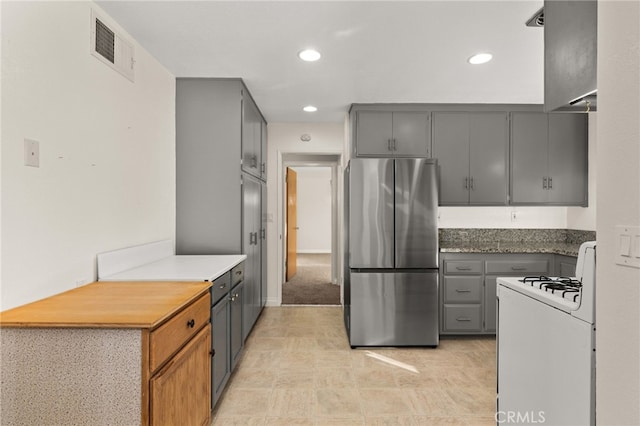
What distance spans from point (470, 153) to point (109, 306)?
11.6 ft

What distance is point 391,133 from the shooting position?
12.7ft

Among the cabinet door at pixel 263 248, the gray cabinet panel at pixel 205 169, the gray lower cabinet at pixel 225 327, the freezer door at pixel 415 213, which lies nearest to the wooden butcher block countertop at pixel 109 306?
the gray lower cabinet at pixel 225 327

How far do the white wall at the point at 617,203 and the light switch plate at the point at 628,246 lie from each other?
2 centimetres

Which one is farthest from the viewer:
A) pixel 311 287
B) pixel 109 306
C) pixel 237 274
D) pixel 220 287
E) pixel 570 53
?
pixel 311 287

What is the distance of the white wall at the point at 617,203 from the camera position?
103 cm

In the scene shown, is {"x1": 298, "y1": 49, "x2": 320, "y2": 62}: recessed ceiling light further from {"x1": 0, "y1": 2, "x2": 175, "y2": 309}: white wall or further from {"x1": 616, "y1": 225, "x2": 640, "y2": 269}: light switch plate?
{"x1": 616, "y1": 225, "x2": 640, "y2": 269}: light switch plate

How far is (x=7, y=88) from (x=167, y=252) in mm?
1661

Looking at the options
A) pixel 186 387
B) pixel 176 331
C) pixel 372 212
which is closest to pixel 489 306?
pixel 372 212

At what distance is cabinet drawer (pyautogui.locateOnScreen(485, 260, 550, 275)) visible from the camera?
12.0 ft

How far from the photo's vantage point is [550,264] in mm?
3641

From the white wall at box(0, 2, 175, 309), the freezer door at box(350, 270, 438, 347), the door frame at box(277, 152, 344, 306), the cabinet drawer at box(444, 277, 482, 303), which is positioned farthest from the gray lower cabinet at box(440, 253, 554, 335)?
the white wall at box(0, 2, 175, 309)

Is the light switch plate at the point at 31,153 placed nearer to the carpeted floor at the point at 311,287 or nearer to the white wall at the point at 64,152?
the white wall at the point at 64,152

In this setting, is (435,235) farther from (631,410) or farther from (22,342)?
(22,342)

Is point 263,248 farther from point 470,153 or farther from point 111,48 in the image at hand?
point 111,48
